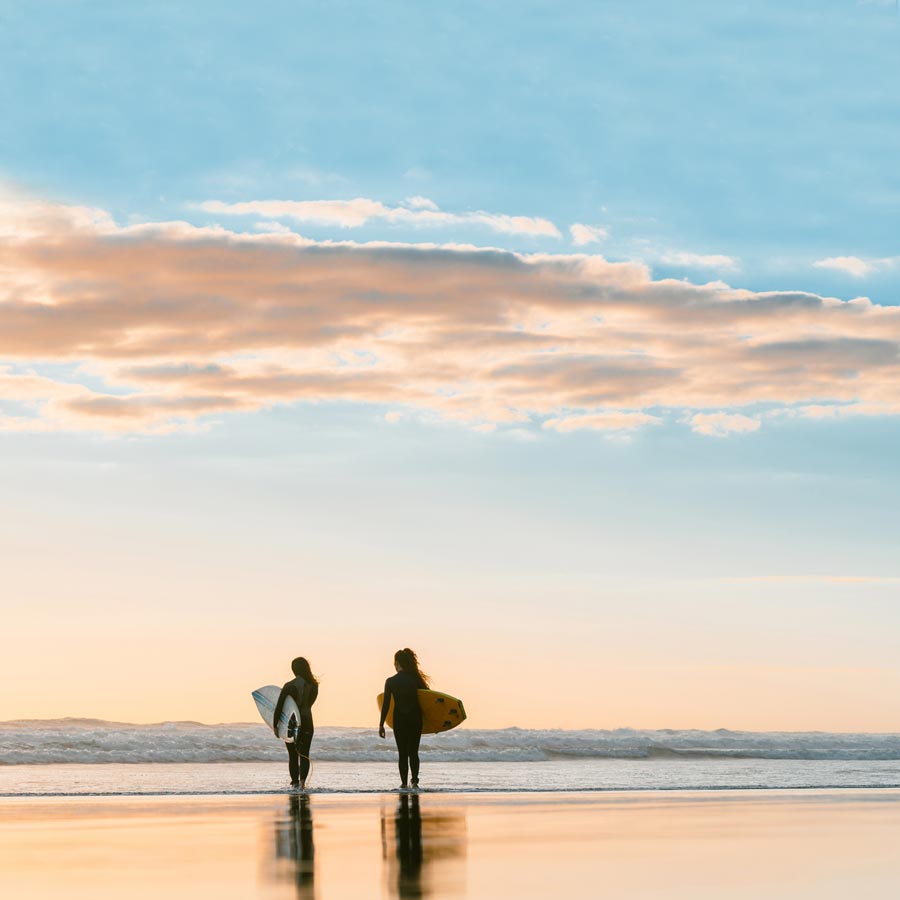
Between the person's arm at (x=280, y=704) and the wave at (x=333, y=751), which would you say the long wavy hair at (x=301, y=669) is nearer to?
the person's arm at (x=280, y=704)

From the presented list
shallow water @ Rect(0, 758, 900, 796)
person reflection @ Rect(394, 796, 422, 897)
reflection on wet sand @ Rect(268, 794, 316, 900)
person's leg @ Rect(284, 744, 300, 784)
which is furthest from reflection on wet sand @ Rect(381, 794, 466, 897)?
shallow water @ Rect(0, 758, 900, 796)

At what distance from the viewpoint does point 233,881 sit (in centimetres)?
891

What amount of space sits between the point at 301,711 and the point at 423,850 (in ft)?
32.9

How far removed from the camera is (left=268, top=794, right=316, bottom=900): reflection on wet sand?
348 inches

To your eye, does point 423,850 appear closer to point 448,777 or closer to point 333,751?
point 448,777

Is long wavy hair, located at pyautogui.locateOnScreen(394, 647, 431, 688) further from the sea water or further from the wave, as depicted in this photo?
the wave

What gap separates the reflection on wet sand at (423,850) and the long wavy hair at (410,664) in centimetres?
454

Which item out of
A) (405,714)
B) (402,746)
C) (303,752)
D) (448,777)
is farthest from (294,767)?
(448,777)

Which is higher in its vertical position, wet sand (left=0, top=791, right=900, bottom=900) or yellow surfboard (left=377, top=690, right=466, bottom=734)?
yellow surfboard (left=377, top=690, right=466, bottom=734)

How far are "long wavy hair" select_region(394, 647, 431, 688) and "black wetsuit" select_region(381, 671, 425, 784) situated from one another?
0.20ft

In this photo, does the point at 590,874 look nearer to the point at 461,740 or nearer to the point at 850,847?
the point at 850,847

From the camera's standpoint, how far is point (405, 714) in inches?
771

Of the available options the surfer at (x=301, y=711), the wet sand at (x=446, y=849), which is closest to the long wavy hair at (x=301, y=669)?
the surfer at (x=301, y=711)

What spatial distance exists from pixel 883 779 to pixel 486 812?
12.4 metres
